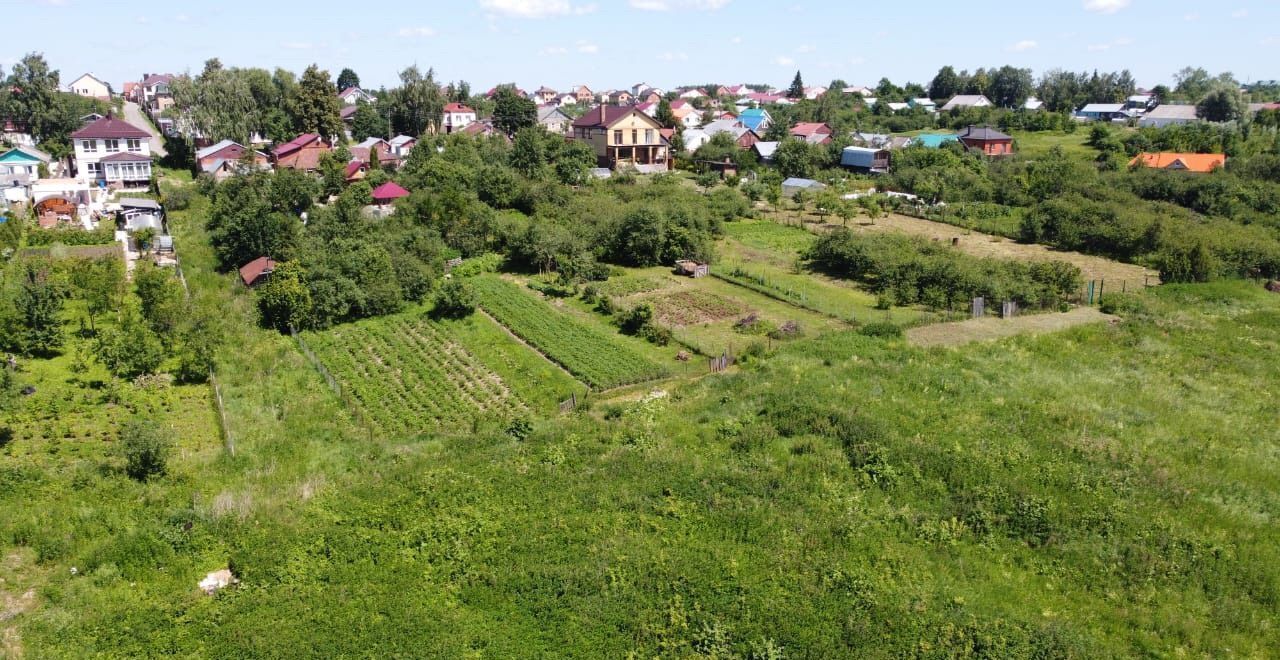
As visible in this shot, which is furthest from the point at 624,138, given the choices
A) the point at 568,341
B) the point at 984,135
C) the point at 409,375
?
the point at 409,375

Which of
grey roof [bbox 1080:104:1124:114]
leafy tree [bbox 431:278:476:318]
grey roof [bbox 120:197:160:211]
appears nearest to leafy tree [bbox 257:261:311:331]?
leafy tree [bbox 431:278:476:318]

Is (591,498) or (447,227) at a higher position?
(447,227)

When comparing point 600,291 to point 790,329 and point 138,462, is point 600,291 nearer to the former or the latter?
point 790,329

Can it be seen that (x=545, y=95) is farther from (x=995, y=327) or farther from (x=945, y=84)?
(x=995, y=327)

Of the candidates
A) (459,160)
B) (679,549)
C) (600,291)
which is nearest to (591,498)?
(679,549)

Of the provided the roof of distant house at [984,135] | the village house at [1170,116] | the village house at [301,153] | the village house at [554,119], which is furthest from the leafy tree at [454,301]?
the village house at [1170,116]

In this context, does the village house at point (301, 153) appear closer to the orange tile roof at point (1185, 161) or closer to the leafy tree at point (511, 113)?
the leafy tree at point (511, 113)
